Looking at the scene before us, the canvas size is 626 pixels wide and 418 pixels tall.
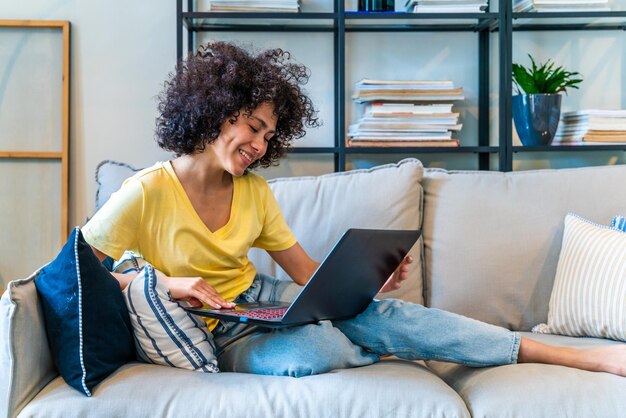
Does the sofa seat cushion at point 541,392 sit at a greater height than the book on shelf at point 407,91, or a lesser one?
lesser

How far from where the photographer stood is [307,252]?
2.04 meters

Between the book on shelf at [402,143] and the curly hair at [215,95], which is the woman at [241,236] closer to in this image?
the curly hair at [215,95]

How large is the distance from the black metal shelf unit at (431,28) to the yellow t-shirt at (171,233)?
71 cm

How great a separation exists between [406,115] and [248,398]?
135cm

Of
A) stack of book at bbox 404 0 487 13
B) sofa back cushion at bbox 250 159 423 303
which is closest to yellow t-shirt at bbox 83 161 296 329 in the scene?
sofa back cushion at bbox 250 159 423 303

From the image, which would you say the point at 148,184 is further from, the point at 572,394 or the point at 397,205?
the point at 572,394

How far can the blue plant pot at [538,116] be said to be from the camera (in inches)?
97.1

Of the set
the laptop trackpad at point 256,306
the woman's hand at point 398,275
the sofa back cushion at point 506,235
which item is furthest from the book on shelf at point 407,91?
the laptop trackpad at point 256,306

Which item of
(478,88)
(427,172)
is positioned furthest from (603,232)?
(478,88)

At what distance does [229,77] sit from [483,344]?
0.83 metres

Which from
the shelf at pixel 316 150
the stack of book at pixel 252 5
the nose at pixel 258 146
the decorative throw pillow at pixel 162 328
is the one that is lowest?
the decorative throw pillow at pixel 162 328

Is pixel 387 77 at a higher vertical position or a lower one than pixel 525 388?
higher

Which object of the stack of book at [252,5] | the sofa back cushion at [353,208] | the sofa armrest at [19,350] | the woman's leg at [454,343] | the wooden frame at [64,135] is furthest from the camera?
the wooden frame at [64,135]

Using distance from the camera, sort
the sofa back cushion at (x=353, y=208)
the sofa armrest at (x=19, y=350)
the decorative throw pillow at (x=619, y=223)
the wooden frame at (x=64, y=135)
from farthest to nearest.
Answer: the wooden frame at (x=64, y=135)
the sofa back cushion at (x=353, y=208)
the decorative throw pillow at (x=619, y=223)
the sofa armrest at (x=19, y=350)
